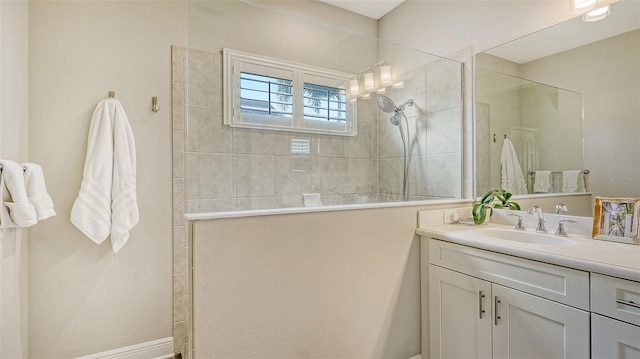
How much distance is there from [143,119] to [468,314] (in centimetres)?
223

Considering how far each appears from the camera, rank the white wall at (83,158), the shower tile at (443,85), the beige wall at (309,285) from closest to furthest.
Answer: the beige wall at (309,285)
the white wall at (83,158)
the shower tile at (443,85)

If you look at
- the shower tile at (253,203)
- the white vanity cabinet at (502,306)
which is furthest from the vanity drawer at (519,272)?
the shower tile at (253,203)

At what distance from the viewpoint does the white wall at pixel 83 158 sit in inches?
68.0

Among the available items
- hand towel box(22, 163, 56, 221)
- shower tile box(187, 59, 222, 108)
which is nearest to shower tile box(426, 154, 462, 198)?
shower tile box(187, 59, 222, 108)

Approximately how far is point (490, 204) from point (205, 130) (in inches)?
74.0

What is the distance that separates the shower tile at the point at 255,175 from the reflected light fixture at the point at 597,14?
6.08 feet

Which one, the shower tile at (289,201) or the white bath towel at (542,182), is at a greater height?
the white bath towel at (542,182)

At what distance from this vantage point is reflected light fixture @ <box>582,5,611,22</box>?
59.0 inches

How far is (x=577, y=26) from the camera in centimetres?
160

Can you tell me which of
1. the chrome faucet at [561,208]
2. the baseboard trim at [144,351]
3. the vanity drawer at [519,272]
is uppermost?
the chrome faucet at [561,208]

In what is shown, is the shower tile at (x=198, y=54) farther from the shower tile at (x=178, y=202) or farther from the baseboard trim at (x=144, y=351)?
the baseboard trim at (x=144, y=351)

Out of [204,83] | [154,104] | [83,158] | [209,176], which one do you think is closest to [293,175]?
[209,176]

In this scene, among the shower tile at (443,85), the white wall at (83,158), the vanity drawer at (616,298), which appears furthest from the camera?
the shower tile at (443,85)

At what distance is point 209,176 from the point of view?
1.67 meters
